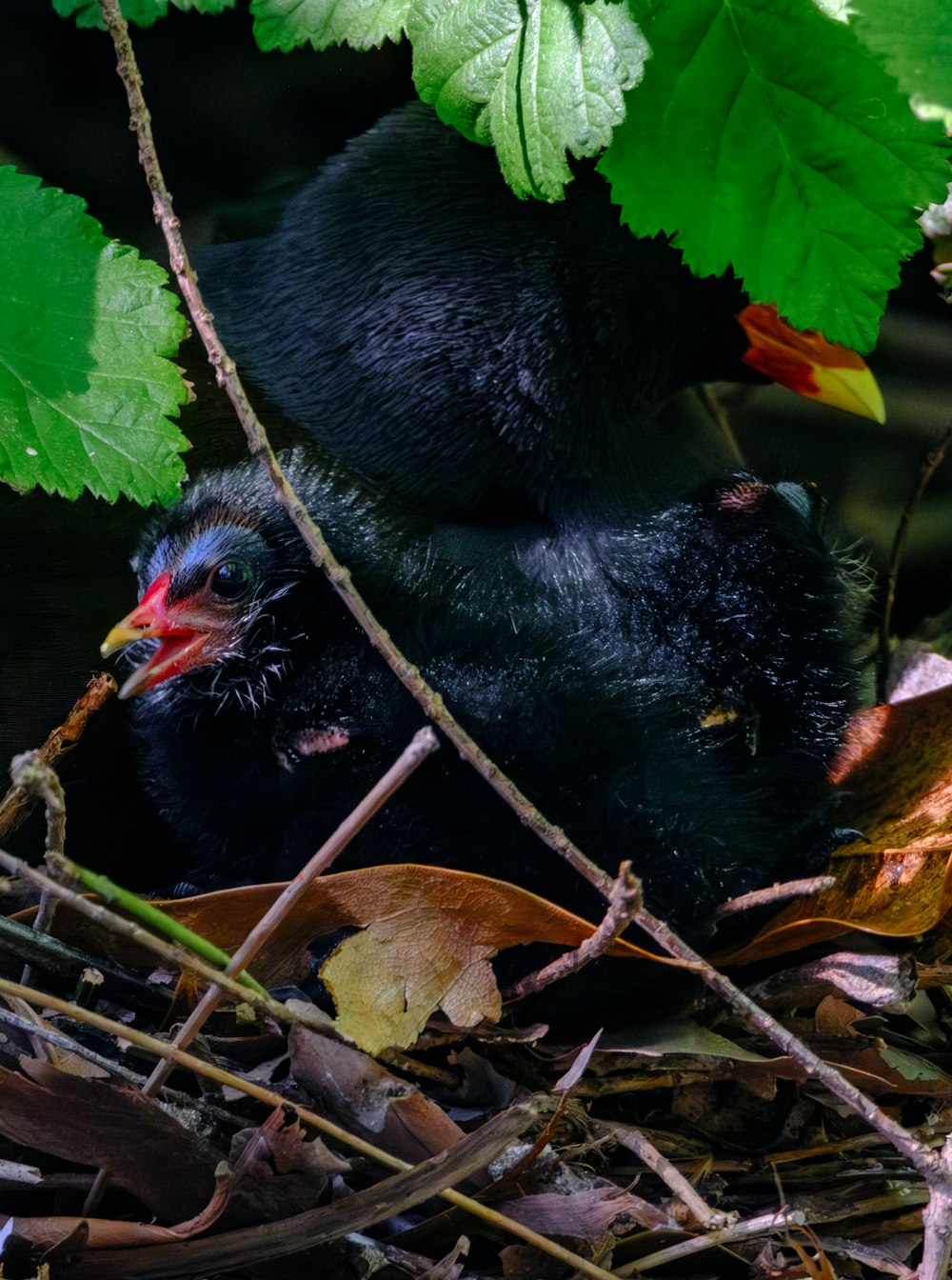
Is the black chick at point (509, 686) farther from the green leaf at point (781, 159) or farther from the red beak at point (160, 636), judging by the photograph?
the green leaf at point (781, 159)

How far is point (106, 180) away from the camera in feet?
4.85

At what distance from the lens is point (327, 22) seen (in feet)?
4.08

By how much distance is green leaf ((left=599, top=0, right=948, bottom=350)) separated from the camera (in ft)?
3.50

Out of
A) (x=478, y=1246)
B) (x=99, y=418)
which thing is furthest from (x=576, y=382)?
(x=478, y=1246)

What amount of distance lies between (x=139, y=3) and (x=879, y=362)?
103cm

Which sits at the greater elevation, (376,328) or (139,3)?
(139,3)

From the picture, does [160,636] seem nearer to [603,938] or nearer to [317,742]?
[317,742]

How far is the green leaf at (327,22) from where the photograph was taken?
4.00 feet

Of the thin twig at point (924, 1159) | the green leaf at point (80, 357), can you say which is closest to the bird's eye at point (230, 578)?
the green leaf at point (80, 357)

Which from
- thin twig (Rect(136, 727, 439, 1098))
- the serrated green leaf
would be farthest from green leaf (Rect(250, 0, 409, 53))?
thin twig (Rect(136, 727, 439, 1098))

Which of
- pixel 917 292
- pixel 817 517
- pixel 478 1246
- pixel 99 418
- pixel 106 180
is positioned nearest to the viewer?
pixel 478 1246

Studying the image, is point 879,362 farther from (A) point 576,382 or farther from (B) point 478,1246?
(B) point 478,1246

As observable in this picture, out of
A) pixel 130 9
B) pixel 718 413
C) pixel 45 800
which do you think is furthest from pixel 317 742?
pixel 718 413

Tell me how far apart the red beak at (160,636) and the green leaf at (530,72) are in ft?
1.55
